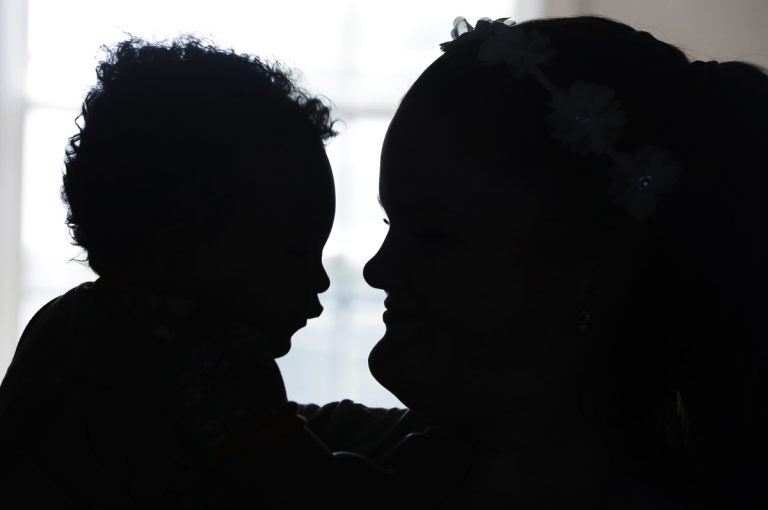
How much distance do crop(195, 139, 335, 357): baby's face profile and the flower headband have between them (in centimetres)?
33

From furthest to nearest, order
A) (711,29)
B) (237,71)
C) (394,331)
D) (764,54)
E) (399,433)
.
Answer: (711,29)
(764,54)
(237,71)
(399,433)
(394,331)

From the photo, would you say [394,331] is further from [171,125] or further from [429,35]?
[429,35]

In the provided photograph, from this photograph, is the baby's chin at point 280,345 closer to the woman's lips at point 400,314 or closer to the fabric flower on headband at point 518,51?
the woman's lips at point 400,314

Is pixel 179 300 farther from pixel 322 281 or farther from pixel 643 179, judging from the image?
pixel 643 179

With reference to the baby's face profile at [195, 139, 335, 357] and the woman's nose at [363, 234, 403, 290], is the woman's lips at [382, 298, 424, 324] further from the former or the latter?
the baby's face profile at [195, 139, 335, 357]

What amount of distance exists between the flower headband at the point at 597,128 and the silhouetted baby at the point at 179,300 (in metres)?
0.36

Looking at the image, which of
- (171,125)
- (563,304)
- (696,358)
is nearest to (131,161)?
(171,125)

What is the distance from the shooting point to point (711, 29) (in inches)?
152

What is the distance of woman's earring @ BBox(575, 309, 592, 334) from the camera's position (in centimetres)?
86

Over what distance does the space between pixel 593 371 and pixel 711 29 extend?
11.0 feet

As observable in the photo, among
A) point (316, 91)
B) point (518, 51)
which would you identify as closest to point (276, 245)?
point (518, 51)

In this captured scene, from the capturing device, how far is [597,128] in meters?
0.83

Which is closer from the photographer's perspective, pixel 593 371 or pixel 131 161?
pixel 593 371

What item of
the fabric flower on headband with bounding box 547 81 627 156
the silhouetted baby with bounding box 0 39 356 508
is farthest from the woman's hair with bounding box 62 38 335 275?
the fabric flower on headband with bounding box 547 81 627 156
